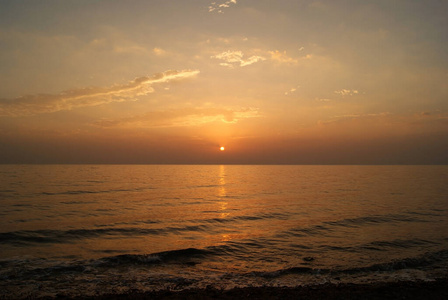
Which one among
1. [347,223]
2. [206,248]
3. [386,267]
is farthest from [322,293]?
[347,223]

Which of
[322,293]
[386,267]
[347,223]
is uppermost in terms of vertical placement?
[322,293]

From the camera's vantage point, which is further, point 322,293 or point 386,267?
point 386,267

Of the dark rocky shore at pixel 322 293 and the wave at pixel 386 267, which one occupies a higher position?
the dark rocky shore at pixel 322 293

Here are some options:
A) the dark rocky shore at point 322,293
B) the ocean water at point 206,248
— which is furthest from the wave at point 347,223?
the dark rocky shore at point 322,293

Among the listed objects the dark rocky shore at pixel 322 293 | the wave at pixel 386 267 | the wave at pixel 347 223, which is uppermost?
the dark rocky shore at pixel 322 293

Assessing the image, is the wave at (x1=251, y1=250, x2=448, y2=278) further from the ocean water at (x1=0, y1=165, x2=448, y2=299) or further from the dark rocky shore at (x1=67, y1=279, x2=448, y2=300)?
the dark rocky shore at (x1=67, y1=279, x2=448, y2=300)

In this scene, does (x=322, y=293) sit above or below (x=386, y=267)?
above

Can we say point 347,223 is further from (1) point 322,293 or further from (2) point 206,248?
(1) point 322,293

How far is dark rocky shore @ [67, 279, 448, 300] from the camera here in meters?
10.2

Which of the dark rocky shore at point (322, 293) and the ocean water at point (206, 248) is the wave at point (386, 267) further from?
the dark rocky shore at point (322, 293)

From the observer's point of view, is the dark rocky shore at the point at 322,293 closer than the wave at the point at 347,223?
Yes

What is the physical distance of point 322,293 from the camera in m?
10.5

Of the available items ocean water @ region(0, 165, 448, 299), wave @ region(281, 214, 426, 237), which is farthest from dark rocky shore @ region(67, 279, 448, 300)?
wave @ region(281, 214, 426, 237)

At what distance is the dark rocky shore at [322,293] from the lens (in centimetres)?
1020
